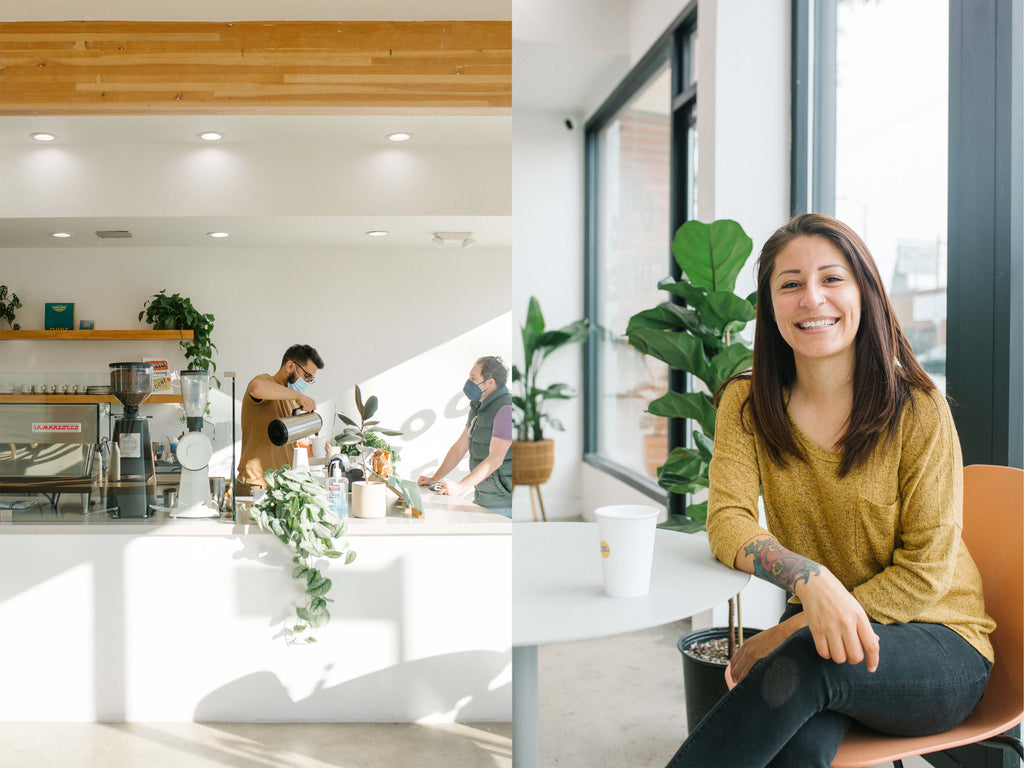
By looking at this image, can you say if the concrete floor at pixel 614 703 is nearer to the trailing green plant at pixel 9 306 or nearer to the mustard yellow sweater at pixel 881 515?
the mustard yellow sweater at pixel 881 515

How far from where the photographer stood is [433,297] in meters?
3.97

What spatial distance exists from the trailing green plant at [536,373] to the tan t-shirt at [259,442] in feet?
5.02

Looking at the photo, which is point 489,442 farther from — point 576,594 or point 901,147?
point 576,594

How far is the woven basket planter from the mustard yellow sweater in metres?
2.95

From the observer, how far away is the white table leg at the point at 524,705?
97cm

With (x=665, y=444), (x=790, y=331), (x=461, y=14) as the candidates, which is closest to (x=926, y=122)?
(x=790, y=331)

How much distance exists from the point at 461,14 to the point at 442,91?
0.26 meters

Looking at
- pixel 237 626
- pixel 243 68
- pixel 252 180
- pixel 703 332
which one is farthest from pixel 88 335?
pixel 703 332

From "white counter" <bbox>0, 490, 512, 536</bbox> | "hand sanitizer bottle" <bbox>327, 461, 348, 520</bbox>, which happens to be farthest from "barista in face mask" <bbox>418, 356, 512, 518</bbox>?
"hand sanitizer bottle" <bbox>327, 461, 348, 520</bbox>

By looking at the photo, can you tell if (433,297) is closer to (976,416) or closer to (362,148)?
(362,148)

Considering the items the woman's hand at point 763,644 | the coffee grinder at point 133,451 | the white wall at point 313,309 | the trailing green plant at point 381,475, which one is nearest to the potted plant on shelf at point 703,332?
the woman's hand at point 763,644

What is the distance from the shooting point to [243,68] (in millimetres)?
2486

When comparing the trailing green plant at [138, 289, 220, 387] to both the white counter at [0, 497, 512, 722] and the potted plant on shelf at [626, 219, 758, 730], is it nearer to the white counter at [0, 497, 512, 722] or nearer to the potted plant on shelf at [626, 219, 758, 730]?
the white counter at [0, 497, 512, 722]

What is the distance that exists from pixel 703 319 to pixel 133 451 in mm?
1633
